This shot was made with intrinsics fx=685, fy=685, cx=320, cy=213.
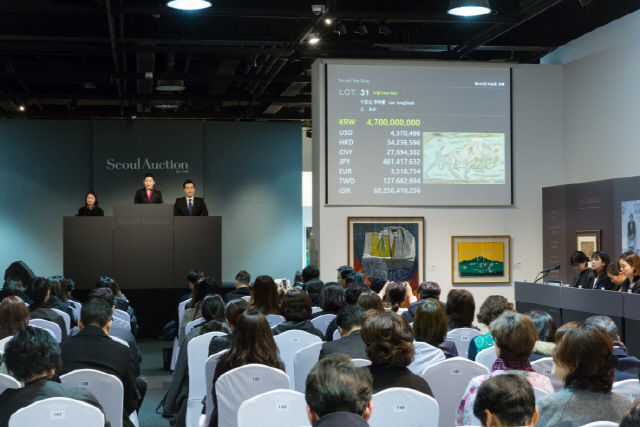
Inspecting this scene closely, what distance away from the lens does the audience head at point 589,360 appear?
2.61 meters

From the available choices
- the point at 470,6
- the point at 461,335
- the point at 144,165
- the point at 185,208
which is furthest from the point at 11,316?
the point at 144,165

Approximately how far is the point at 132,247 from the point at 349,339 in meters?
6.68

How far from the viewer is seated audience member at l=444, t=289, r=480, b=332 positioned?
5.17 m

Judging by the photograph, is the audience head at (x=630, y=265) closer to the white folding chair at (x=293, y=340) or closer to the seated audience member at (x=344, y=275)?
the seated audience member at (x=344, y=275)

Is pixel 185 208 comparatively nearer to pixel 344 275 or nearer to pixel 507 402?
pixel 344 275

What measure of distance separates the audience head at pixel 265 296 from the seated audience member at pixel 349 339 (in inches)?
68.5

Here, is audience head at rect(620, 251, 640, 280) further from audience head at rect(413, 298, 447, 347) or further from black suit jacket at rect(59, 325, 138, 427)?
black suit jacket at rect(59, 325, 138, 427)

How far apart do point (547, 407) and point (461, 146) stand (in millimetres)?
7670

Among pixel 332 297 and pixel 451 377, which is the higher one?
pixel 332 297

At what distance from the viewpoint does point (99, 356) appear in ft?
13.1

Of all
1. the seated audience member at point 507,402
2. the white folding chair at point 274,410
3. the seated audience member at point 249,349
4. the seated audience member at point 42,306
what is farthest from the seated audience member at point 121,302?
the seated audience member at point 507,402

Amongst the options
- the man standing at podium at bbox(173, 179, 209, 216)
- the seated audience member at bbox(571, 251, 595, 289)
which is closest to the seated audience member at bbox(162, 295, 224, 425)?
the seated audience member at bbox(571, 251, 595, 289)

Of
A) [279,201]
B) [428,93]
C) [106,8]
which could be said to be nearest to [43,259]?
[279,201]

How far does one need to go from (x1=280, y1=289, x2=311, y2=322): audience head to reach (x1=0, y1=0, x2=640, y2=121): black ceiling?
15.3ft
